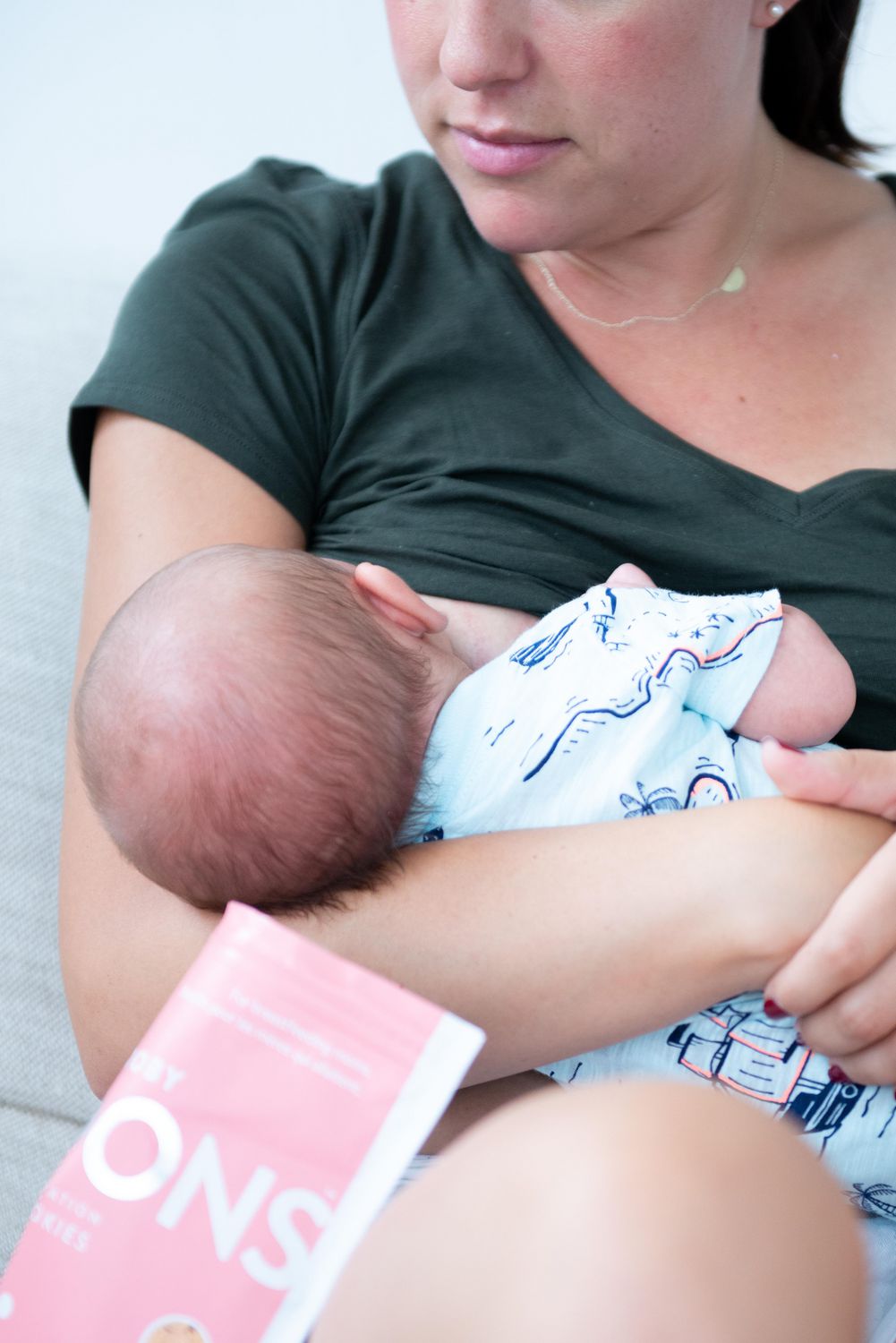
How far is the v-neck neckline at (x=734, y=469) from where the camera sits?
1.15 metres

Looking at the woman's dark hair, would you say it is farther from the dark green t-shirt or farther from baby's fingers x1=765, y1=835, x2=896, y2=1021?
baby's fingers x1=765, y1=835, x2=896, y2=1021

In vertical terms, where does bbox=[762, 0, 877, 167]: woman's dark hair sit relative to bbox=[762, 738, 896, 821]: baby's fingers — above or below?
above

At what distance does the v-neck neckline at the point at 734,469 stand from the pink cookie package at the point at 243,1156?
25.9 inches

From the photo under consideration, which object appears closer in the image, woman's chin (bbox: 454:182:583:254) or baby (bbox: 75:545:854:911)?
baby (bbox: 75:545:854:911)

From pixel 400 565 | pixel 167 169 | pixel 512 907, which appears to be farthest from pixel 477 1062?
pixel 167 169

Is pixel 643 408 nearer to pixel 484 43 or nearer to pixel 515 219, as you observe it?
pixel 515 219

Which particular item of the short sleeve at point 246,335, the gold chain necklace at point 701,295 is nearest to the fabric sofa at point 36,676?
the short sleeve at point 246,335

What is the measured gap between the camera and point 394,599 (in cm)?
98

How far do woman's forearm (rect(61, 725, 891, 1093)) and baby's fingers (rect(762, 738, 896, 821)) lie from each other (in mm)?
11

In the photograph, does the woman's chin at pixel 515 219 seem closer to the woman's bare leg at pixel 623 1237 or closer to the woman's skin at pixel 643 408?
the woman's skin at pixel 643 408

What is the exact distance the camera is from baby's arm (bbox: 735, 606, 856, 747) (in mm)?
940

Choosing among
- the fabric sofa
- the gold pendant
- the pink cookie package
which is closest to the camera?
the pink cookie package

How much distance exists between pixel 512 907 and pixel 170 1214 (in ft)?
1.00

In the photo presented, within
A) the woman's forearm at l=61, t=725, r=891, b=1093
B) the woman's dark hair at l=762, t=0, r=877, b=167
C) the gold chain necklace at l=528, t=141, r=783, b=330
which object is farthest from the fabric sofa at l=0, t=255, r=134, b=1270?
the woman's dark hair at l=762, t=0, r=877, b=167
